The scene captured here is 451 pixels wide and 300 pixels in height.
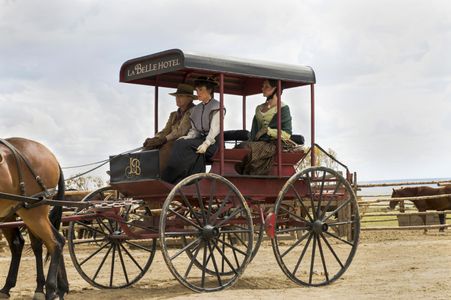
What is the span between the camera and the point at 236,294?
29.1ft

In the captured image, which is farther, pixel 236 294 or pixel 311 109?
pixel 311 109

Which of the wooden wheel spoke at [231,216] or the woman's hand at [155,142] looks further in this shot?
the woman's hand at [155,142]

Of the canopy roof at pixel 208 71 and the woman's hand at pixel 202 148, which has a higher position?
the canopy roof at pixel 208 71

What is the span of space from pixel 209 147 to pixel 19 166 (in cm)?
211

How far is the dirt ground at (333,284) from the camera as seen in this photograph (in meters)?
8.82

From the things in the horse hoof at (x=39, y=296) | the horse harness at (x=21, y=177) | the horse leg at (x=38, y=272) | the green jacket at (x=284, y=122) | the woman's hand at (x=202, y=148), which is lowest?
the horse hoof at (x=39, y=296)

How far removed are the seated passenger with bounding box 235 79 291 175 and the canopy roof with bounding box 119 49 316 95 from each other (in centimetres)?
28

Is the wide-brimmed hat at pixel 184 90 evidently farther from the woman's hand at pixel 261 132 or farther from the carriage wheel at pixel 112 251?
the carriage wheel at pixel 112 251

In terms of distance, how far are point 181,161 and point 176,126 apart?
33.2 inches

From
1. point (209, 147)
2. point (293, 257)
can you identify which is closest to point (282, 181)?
point (209, 147)

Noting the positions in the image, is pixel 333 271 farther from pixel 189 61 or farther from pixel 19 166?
pixel 19 166

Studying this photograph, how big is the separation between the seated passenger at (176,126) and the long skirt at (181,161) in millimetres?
138

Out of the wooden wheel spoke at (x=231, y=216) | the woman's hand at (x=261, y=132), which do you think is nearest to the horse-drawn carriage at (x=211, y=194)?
the wooden wheel spoke at (x=231, y=216)

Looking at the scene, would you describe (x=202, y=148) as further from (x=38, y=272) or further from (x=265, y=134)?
(x=38, y=272)
